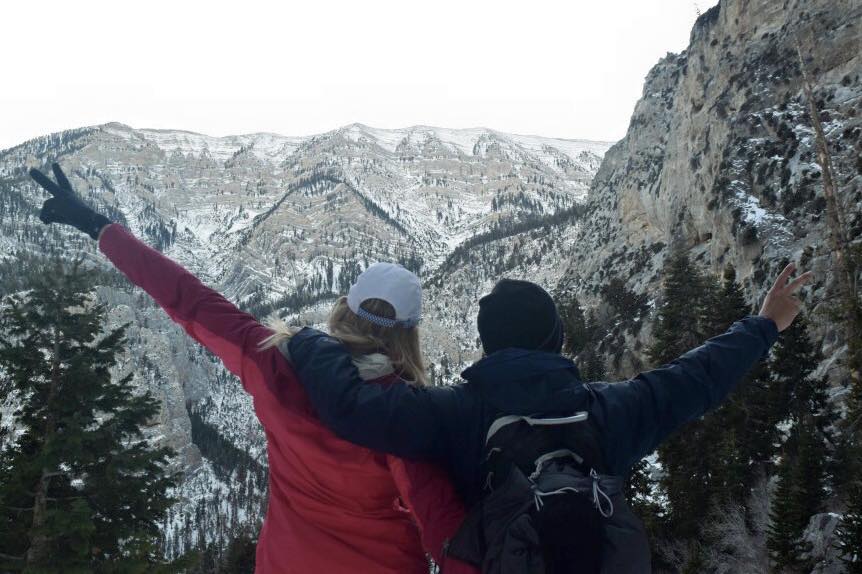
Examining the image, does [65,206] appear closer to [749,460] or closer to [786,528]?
[786,528]

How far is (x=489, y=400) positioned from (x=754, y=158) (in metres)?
35.9

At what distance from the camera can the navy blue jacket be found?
2.26m

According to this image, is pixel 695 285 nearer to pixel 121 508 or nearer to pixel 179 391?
pixel 121 508

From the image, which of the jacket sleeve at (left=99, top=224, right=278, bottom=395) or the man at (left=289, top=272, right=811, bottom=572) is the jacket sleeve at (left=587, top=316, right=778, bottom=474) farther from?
the jacket sleeve at (left=99, top=224, right=278, bottom=395)

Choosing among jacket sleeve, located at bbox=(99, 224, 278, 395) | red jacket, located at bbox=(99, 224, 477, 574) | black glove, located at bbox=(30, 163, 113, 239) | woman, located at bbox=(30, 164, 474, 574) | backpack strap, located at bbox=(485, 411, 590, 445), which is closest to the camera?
backpack strap, located at bbox=(485, 411, 590, 445)

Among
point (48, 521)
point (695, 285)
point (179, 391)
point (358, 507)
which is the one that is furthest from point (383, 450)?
point (179, 391)

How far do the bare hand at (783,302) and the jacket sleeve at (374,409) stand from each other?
1925 millimetres

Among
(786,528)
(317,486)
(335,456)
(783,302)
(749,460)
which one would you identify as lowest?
(749,460)

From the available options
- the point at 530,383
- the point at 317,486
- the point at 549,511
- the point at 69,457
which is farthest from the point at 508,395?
the point at 69,457

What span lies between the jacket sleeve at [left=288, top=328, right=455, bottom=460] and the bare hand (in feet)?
6.31

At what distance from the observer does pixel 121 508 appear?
11.7 m

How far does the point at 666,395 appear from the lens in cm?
256

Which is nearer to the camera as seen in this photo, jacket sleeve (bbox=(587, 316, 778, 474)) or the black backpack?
the black backpack

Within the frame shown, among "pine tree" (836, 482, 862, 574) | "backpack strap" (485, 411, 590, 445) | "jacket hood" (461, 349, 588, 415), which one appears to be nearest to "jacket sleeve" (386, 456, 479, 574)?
"backpack strap" (485, 411, 590, 445)
